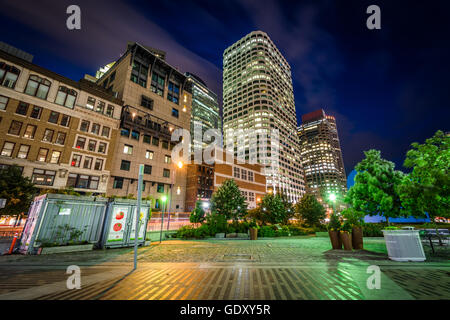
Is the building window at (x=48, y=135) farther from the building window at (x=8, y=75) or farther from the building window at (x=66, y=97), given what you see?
the building window at (x=8, y=75)

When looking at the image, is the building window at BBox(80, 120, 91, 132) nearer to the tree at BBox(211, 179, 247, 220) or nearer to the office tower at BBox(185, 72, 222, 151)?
the tree at BBox(211, 179, 247, 220)

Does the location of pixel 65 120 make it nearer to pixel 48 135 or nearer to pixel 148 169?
pixel 48 135

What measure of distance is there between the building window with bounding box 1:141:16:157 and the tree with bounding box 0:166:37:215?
667cm

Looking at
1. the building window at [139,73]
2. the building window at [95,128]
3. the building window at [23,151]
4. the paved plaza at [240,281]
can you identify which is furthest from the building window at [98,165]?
the paved plaza at [240,281]

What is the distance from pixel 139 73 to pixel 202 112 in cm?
9410

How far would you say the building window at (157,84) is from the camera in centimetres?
4402

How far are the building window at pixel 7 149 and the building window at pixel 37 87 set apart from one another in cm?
800

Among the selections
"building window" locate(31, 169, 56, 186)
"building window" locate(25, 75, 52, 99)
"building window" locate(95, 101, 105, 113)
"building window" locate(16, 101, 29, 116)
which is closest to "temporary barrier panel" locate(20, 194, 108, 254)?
"building window" locate(31, 169, 56, 186)

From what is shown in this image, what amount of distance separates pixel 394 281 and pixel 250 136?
111 m

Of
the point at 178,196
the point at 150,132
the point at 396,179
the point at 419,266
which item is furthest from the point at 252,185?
the point at 419,266

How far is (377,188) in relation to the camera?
587 inches

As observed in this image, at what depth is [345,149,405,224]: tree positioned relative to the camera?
14250mm
